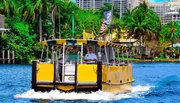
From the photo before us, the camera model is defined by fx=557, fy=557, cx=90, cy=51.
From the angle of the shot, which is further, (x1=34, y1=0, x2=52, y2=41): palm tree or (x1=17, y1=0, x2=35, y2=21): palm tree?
(x1=17, y1=0, x2=35, y2=21): palm tree

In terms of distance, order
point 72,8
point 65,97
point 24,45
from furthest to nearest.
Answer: point 72,8, point 24,45, point 65,97

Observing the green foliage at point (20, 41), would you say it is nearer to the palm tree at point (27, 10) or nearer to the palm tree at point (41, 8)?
the palm tree at point (27, 10)

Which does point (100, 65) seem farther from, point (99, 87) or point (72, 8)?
point (72, 8)

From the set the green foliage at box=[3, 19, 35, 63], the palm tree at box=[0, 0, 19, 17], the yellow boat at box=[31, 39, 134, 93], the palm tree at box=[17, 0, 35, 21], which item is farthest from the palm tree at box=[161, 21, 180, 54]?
the yellow boat at box=[31, 39, 134, 93]

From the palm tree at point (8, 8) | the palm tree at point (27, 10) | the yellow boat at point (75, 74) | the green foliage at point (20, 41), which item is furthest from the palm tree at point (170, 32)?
the yellow boat at point (75, 74)

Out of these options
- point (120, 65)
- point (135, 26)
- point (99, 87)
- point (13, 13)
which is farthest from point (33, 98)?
point (135, 26)

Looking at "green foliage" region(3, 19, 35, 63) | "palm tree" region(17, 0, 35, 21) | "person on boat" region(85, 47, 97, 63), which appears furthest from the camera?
A: "palm tree" region(17, 0, 35, 21)

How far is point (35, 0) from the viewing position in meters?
111

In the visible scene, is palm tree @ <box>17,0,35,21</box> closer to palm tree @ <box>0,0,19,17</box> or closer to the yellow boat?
palm tree @ <box>0,0,19,17</box>

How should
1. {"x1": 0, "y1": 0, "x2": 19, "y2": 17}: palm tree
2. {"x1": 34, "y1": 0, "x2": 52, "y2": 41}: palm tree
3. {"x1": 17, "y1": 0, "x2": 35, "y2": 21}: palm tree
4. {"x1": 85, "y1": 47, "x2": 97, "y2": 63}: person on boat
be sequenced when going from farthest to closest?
1. {"x1": 17, "y1": 0, "x2": 35, "y2": 21}: palm tree
2. {"x1": 34, "y1": 0, "x2": 52, "y2": 41}: palm tree
3. {"x1": 0, "y1": 0, "x2": 19, "y2": 17}: palm tree
4. {"x1": 85, "y1": 47, "x2": 97, "y2": 63}: person on boat

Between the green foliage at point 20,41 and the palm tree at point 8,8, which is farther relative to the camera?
the palm tree at point 8,8

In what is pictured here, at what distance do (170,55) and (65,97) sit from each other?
379 ft

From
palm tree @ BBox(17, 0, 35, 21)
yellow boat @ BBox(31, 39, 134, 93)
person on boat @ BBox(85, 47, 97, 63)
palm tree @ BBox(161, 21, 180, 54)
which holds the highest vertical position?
palm tree @ BBox(17, 0, 35, 21)

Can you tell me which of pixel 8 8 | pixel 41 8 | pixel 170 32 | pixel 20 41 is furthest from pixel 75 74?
pixel 170 32
